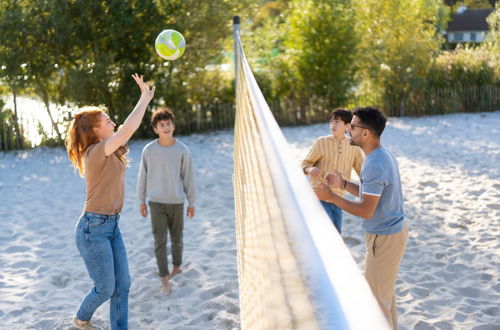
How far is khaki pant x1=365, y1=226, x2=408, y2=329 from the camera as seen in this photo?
3318 mm

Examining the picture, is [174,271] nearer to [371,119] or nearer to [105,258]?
[105,258]

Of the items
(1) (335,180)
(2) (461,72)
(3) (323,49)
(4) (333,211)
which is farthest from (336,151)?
(2) (461,72)

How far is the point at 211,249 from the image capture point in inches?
248

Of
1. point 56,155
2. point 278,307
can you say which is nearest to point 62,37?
point 56,155

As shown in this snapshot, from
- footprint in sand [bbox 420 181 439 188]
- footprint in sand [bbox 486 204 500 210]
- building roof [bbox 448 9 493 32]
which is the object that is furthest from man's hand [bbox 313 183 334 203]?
building roof [bbox 448 9 493 32]

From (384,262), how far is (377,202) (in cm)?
38

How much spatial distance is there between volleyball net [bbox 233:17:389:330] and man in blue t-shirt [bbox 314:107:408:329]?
2.32ft

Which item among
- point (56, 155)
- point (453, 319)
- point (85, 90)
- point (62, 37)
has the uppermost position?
point (62, 37)

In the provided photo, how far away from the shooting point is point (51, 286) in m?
5.41

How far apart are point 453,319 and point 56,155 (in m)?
9.33

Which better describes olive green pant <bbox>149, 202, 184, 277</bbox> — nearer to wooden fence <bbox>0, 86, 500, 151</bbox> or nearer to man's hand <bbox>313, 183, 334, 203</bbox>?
man's hand <bbox>313, 183, 334, 203</bbox>

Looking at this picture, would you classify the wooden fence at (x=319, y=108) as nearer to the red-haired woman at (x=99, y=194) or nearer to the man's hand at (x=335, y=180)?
the red-haired woman at (x=99, y=194)

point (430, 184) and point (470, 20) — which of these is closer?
point (430, 184)

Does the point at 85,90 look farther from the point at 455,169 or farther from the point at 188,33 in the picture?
the point at 455,169
